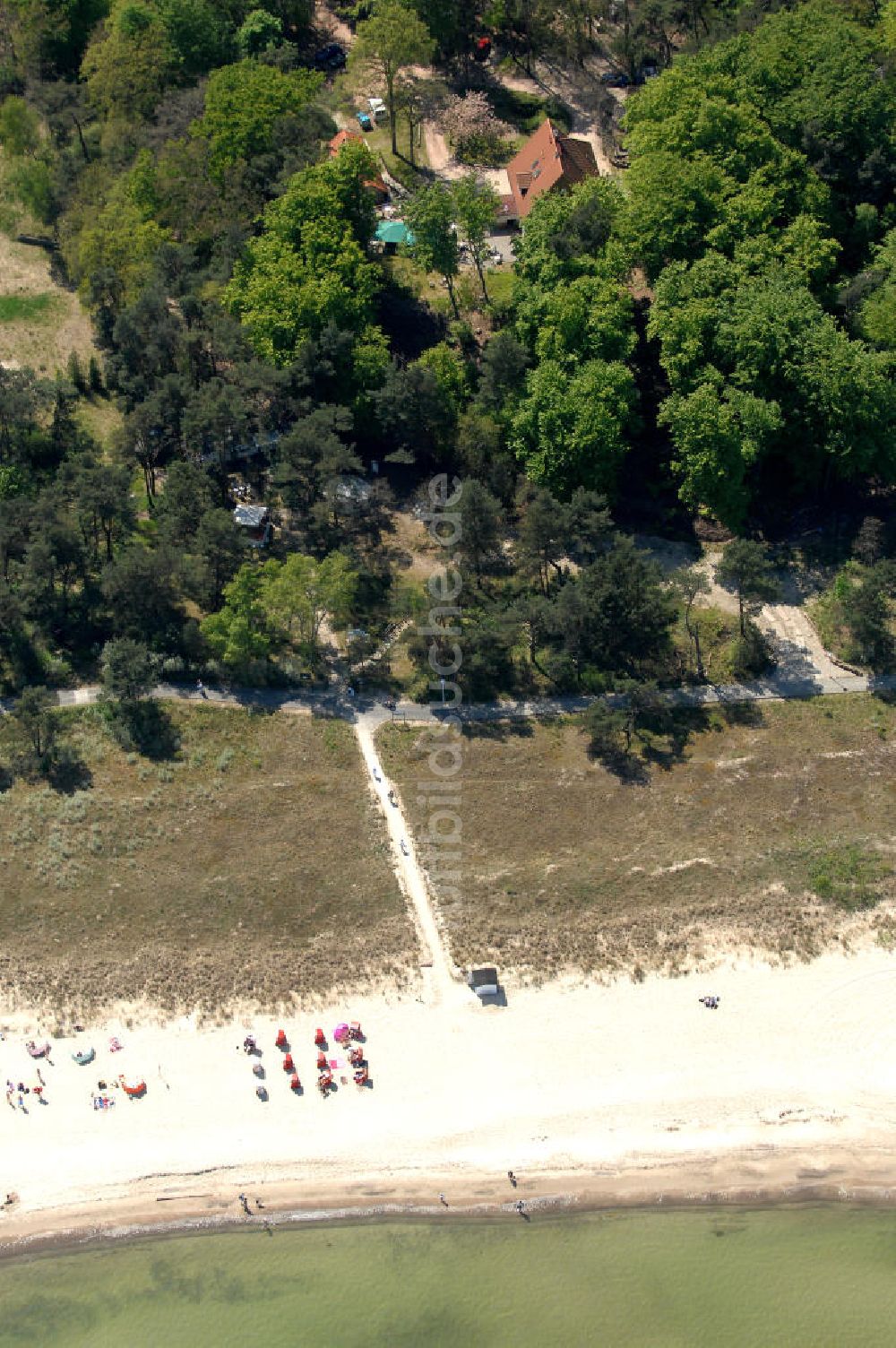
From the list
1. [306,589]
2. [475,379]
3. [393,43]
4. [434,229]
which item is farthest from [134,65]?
[306,589]

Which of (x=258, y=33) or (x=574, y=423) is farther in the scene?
(x=258, y=33)

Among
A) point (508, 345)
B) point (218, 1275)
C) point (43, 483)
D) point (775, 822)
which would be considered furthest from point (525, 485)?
point (218, 1275)

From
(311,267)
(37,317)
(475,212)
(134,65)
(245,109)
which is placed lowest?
(37,317)

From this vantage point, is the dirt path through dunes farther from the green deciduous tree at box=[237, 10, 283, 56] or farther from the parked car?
the parked car

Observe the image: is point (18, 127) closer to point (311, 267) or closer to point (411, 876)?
point (311, 267)

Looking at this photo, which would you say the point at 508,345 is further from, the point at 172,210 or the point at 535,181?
the point at 172,210
